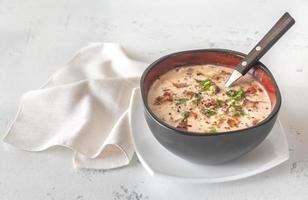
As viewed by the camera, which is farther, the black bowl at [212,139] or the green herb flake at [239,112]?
the green herb flake at [239,112]

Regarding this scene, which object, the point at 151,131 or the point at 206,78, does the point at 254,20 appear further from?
the point at 151,131

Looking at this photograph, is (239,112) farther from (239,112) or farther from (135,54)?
(135,54)

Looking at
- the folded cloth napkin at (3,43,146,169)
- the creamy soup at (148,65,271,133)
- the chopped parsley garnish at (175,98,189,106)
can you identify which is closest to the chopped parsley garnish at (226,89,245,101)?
the creamy soup at (148,65,271,133)

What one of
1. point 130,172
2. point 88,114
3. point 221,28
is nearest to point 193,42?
point 221,28

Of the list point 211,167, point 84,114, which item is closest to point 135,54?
point 84,114

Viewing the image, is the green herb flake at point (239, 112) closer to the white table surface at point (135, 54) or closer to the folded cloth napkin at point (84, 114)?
the white table surface at point (135, 54)

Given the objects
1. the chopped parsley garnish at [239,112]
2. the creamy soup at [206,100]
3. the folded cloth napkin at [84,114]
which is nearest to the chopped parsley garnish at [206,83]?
the creamy soup at [206,100]
